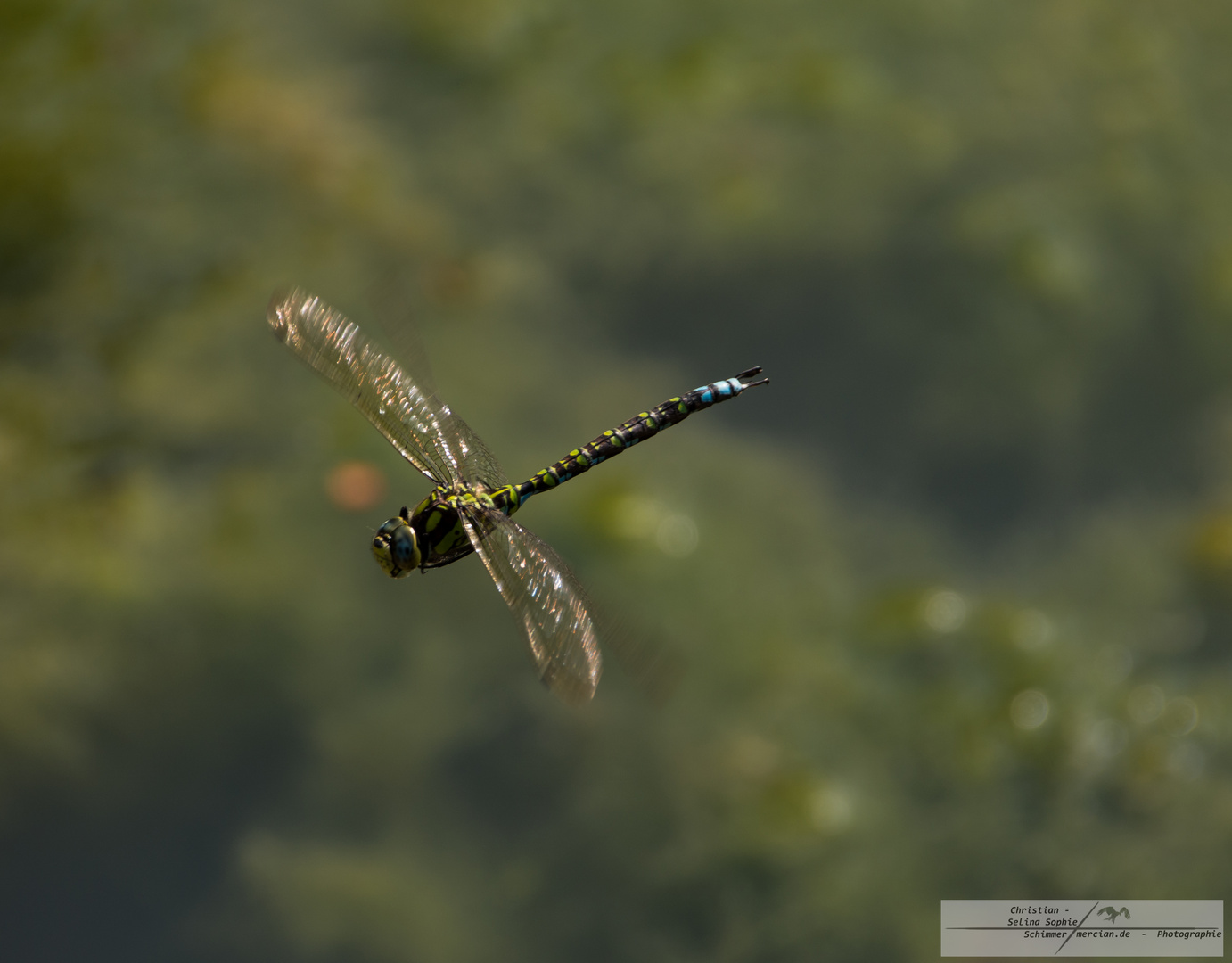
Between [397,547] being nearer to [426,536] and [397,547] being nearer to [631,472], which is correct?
[426,536]

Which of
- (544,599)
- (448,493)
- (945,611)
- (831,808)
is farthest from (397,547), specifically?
(945,611)

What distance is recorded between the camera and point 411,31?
257 cm

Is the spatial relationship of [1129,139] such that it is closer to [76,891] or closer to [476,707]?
[476,707]

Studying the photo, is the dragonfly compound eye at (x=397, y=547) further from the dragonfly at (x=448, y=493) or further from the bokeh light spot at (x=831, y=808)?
the bokeh light spot at (x=831, y=808)

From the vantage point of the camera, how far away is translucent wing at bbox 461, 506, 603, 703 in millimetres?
1459

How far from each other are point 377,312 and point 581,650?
79cm

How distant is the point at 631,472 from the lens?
2.05 meters

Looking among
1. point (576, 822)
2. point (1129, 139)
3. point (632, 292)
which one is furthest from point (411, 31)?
point (576, 822)

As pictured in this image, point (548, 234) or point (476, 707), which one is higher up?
point (548, 234)

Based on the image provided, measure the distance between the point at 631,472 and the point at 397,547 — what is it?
550mm

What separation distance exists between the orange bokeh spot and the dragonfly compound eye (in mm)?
318

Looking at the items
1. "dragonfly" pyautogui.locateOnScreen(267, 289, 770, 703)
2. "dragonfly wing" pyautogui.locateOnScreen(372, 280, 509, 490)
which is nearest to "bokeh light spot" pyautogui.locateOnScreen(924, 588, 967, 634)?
"dragonfly" pyautogui.locateOnScreen(267, 289, 770, 703)

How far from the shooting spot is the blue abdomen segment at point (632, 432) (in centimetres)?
182

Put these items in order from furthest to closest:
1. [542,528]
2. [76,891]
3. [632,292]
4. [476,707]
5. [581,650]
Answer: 1. [632,292]
2. [542,528]
3. [476,707]
4. [76,891]
5. [581,650]
